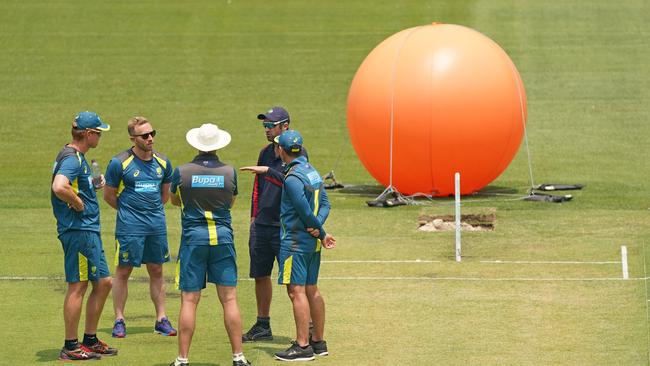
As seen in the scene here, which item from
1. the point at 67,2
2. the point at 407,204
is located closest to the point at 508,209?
the point at 407,204

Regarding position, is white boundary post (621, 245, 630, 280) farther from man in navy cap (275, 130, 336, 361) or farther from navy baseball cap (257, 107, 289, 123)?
navy baseball cap (257, 107, 289, 123)

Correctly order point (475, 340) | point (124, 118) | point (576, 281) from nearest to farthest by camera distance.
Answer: point (475, 340) < point (576, 281) < point (124, 118)

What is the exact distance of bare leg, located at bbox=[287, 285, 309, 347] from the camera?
38.2ft

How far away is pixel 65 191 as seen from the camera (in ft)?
37.4

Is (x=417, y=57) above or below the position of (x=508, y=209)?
above

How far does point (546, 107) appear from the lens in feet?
87.9

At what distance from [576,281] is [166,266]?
204 inches

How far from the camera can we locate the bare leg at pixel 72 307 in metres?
11.6

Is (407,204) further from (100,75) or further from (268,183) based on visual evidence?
(100,75)

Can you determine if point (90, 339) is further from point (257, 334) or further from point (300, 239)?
point (300, 239)

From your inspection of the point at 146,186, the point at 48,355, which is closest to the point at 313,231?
the point at 146,186

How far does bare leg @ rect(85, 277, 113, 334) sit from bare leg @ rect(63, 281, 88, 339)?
0.68ft

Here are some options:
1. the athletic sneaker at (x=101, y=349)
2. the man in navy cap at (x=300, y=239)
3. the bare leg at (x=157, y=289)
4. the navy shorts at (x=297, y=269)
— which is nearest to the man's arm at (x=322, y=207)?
the man in navy cap at (x=300, y=239)

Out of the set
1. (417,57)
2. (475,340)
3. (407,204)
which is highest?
(417,57)
